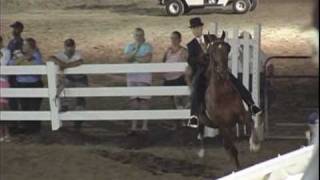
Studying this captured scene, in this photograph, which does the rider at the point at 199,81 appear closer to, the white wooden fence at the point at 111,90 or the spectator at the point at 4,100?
the white wooden fence at the point at 111,90

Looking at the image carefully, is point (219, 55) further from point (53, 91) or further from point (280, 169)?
point (280, 169)

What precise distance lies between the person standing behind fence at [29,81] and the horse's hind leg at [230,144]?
10.8 feet

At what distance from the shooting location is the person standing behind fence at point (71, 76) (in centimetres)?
1161

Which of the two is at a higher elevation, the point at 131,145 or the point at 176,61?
the point at 176,61

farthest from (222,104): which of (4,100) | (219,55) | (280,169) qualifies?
(280,169)

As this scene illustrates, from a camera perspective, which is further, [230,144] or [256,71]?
[256,71]

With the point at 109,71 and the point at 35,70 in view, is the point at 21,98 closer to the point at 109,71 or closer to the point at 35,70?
the point at 35,70

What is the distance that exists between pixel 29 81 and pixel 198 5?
20.7 meters

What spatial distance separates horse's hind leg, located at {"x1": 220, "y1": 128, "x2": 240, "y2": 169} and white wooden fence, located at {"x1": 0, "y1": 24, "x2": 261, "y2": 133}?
1.35m

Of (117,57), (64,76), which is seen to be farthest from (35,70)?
(117,57)

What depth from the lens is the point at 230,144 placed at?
395 inches

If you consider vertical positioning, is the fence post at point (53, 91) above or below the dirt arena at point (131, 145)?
above

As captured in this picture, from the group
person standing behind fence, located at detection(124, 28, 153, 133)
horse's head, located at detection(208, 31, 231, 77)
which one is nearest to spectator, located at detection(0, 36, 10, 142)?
person standing behind fence, located at detection(124, 28, 153, 133)

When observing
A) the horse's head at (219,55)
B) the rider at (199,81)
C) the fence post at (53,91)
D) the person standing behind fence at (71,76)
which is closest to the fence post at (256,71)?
the rider at (199,81)
